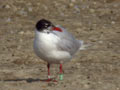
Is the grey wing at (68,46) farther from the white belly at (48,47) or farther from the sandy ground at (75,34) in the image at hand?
→ the sandy ground at (75,34)

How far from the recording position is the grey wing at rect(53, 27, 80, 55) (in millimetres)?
10203

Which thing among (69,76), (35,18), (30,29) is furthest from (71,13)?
(69,76)

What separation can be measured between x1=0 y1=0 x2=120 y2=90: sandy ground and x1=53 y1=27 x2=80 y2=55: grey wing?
2.14ft

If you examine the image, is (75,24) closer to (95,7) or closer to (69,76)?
(95,7)

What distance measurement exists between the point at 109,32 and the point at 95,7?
4.02 m

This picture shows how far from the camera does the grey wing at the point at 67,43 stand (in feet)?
33.5

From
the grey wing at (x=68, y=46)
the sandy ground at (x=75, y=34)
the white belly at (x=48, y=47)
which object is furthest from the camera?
the sandy ground at (x=75, y=34)

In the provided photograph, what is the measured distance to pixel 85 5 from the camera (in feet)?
65.1

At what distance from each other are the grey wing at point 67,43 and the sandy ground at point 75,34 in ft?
2.14

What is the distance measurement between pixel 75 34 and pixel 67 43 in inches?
199

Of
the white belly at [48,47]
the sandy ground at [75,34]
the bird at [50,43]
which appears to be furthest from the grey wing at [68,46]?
the sandy ground at [75,34]

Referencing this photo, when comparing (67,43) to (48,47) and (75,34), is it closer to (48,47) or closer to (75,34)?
(48,47)

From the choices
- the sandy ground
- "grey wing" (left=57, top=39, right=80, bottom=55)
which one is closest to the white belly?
"grey wing" (left=57, top=39, right=80, bottom=55)

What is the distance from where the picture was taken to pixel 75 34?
15.6 metres
